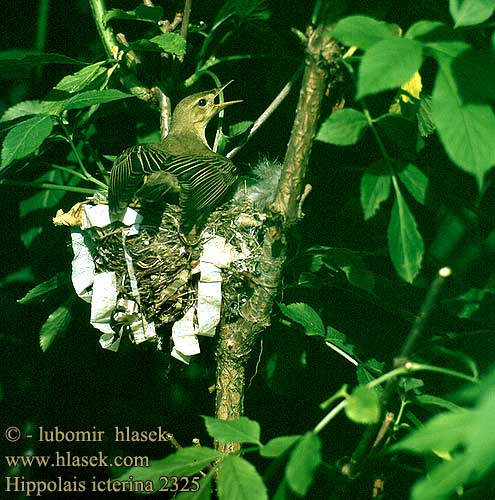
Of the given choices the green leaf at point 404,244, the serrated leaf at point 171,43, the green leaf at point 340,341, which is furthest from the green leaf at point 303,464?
the serrated leaf at point 171,43

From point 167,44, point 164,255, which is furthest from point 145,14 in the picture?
point 164,255

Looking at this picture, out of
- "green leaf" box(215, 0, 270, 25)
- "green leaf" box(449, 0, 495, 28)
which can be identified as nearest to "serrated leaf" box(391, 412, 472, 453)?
"green leaf" box(449, 0, 495, 28)

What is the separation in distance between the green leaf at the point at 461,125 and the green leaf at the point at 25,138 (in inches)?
48.0

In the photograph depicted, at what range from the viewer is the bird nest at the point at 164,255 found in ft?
7.90

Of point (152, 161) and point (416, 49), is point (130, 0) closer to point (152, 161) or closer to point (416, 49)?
point (152, 161)

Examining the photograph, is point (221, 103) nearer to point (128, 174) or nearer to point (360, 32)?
point (128, 174)

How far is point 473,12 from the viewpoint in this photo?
49.6 inches

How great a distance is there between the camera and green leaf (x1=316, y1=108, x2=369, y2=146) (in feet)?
4.45

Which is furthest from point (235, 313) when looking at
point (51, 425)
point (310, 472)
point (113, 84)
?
point (51, 425)

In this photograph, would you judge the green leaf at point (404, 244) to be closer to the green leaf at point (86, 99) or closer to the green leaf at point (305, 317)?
the green leaf at point (305, 317)

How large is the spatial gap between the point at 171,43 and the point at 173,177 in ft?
1.94

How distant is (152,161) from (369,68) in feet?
4.80

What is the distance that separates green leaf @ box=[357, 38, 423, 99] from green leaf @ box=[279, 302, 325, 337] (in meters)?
0.98

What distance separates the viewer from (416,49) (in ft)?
3.83
